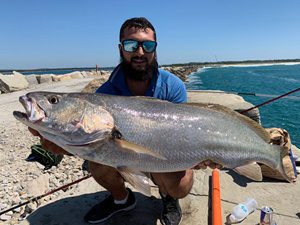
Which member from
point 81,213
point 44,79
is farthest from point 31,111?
point 44,79

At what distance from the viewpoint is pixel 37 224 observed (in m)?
4.09

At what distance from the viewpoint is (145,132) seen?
3.10m

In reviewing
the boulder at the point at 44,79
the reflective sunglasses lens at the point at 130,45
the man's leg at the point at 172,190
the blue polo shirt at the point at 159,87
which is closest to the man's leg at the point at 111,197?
the man's leg at the point at 172,190

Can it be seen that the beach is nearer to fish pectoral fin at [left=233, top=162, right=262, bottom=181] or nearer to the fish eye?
fish pectoral fin at [left=233, top=162, right=262, bottom=181]

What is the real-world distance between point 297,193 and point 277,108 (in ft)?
47.9

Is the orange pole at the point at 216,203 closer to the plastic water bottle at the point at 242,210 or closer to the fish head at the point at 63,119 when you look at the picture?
the plastic water bottle at the point at 242,210

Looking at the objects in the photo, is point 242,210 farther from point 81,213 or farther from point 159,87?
point 81,213

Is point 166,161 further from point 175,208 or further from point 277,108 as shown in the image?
point 277,108

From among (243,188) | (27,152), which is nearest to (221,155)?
(243,188)

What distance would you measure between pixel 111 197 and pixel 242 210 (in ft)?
5.33

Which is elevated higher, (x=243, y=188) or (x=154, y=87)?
(x=154, y=87)

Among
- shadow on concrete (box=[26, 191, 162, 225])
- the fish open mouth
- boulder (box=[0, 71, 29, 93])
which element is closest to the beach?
shadow on concrete (box=[26, 191, 162, 225])

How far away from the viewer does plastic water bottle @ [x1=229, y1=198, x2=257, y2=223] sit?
4125mm

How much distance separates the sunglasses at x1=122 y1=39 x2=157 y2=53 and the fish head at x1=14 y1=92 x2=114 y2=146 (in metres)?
1.29
